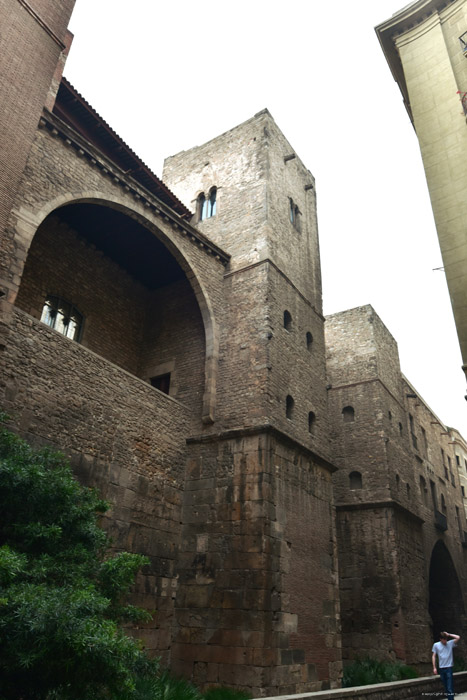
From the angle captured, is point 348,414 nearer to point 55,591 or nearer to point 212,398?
point 212,398

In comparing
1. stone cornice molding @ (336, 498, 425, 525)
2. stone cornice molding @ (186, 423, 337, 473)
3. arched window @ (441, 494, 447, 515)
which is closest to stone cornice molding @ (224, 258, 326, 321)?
stone cornice molding @ (186, 423, 337, 473)

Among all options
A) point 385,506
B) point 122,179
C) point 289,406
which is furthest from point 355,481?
point 122,179

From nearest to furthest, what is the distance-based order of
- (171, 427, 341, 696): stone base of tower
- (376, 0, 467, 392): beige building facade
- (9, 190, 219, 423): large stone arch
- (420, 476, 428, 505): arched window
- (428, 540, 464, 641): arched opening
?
(171, 427, 341, 696): stone base of tower
(9, 190, 219, 423): large stone arch
(376, 0, 467, 392): beige building facade
(420, 476, 428, 505): arched window
(428, 540, 464, 641): arched opening

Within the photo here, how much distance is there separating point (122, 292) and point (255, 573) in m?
9.29

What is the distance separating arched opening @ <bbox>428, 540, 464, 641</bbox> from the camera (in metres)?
24.9

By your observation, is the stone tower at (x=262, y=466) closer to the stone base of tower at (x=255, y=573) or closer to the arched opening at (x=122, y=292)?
the stone base of tower at (x=255, y=573)

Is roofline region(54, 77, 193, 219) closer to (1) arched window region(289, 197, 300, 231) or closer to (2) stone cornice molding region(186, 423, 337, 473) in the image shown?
(1) arched window region(289, 197, 300, 231)

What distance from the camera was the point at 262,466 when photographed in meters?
12.1

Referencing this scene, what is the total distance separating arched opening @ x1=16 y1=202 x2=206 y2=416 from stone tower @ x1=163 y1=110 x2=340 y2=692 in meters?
1.37

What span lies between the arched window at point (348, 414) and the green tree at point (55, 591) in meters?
14.7

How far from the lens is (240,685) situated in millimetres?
10250

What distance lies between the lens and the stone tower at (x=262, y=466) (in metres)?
11.0

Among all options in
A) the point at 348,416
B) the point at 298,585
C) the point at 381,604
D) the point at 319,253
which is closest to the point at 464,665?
the point at 381,604

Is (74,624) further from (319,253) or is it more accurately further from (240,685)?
(319,253)
